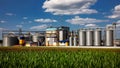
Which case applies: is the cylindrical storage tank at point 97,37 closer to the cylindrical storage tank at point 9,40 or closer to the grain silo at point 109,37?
the grain silo at point 109,37

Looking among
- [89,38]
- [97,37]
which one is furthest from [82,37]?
[97,37]

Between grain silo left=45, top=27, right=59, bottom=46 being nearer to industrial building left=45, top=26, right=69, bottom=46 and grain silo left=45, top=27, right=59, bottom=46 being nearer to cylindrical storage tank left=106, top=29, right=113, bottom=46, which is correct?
industrial building left=45, top=26, right=69, bottom=46

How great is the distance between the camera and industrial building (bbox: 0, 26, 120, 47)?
90.4 metres

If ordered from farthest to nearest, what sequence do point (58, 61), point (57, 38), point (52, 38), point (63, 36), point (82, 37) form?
point (57, 38) < point (63, 36) < point (52, 38) < point (82, 37) < point (58, 61)

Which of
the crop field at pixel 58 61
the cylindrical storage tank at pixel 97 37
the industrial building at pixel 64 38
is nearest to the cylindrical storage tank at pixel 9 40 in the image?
the industrial building at pixel 64 38

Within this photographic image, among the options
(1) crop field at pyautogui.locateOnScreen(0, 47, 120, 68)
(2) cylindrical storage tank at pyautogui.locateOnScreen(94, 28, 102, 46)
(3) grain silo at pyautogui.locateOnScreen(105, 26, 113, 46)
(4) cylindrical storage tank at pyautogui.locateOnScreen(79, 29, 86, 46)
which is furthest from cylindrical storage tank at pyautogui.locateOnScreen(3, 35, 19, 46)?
(1) crop field at pyautogui.locateOnScreen(0, 47, 120, 68)

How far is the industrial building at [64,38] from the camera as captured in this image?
9038 cm

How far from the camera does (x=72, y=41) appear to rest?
97875mm

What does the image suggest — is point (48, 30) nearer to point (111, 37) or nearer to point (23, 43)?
point (23, 43)

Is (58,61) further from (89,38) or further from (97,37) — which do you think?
(89,38)

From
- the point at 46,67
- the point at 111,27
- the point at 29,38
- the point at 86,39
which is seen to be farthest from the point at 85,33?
the point at 46,67

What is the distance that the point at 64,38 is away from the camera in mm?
108250

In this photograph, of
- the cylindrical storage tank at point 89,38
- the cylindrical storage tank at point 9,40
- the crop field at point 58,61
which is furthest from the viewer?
the cylindrical storage tank at point 9,40

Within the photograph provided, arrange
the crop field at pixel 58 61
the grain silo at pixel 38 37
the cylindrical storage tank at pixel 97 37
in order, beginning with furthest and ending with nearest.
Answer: the grain silo at pixel 38 37
the cylindrical storage tank at pixel 97 37
the crop field at pixel 58 61
